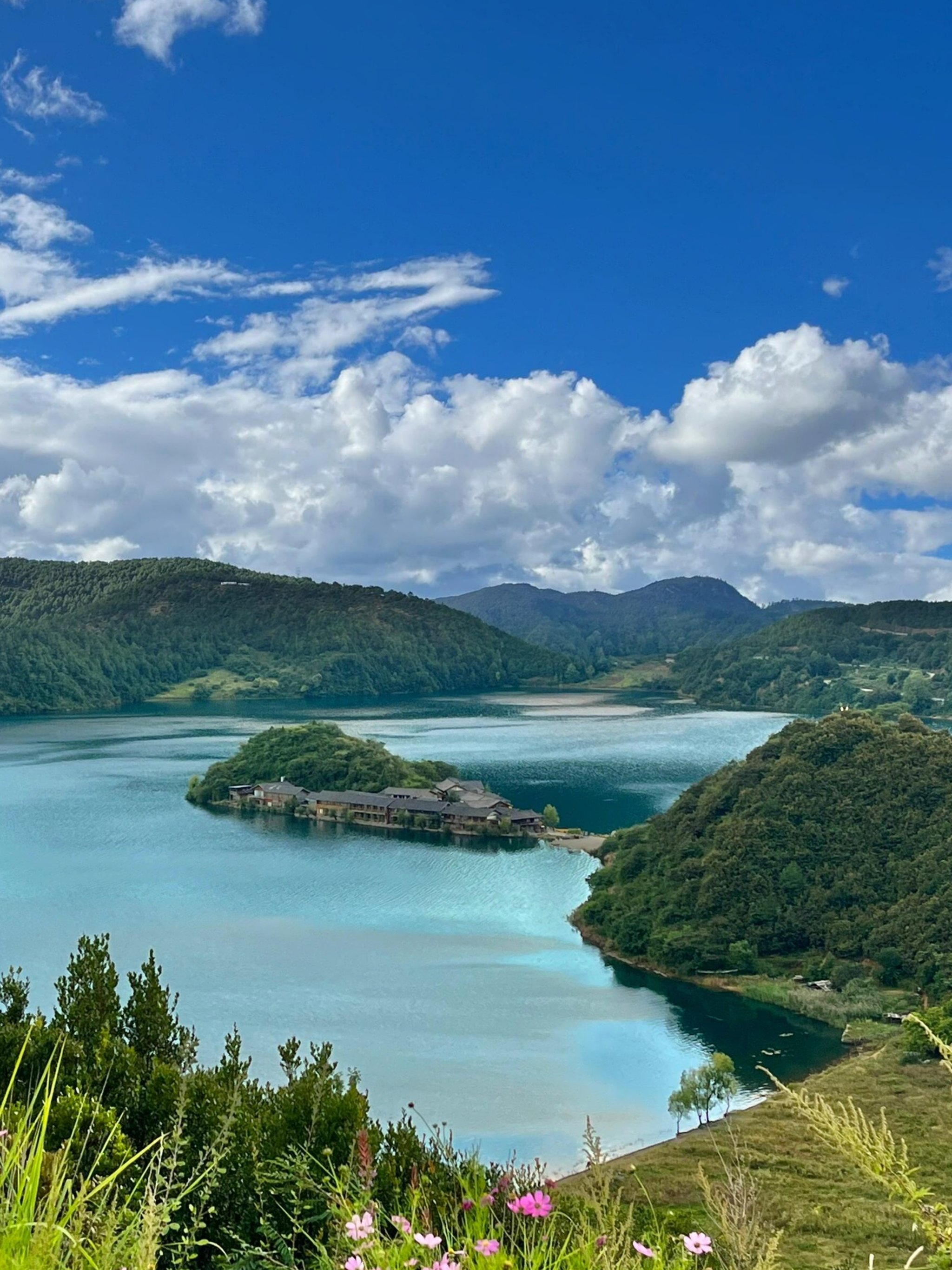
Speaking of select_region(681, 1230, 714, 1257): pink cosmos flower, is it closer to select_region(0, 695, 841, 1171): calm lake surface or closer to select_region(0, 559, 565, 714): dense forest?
select_region(0, 695, 841, 1171): calm lake surface

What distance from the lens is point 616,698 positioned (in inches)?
3187

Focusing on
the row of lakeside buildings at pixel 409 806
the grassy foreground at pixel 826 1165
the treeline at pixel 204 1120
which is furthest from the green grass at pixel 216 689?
the treeline at pixel 204 1120

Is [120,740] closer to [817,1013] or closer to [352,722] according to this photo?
[352,722]

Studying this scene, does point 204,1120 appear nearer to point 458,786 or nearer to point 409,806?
point 409,806

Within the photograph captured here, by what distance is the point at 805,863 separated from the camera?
2244 cm

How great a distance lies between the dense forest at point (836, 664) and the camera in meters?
74.1

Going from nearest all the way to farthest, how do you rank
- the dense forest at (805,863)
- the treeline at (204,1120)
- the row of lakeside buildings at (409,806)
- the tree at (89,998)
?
the treeline at (204,1120)
the tree at (89,998)
the dense forest at (805,863)
the row of lakeside buildings at (409,806)

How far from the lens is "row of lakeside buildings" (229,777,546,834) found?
32.5 metres

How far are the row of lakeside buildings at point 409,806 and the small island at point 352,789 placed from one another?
31 mm

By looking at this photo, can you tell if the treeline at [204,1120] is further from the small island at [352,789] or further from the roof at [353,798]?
the roof at [353,798]

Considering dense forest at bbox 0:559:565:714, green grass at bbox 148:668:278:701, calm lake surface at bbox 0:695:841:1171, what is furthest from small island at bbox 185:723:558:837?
green grass at bbox 148:668:278:701

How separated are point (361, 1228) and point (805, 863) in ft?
72.2

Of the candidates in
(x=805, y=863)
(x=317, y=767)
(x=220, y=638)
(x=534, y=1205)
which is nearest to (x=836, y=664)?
(x=220, y=638)

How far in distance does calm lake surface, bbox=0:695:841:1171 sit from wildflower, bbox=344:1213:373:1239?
37.7 feet
